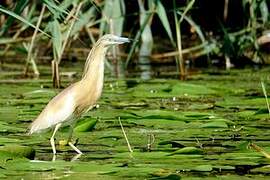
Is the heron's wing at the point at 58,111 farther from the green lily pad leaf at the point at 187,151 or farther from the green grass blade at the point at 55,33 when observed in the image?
the green grass blade at the point at 55,33

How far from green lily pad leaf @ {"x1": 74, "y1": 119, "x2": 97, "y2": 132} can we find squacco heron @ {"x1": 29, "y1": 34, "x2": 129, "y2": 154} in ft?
1.10

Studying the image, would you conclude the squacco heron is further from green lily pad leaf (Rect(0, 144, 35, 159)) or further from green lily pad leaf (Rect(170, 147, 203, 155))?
green lily pad leaf (Rect(170, 147, 203, 155))

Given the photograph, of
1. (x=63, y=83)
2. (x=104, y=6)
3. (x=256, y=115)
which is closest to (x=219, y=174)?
(x=256, y=115)

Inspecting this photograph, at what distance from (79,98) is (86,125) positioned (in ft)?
1.61

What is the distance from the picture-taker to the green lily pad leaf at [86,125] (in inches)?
206

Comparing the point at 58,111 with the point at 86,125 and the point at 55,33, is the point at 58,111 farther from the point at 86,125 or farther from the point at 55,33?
the point at 55,33

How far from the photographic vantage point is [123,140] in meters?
5.02

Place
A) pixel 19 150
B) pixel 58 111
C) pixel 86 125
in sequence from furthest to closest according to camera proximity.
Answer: pixel 86 125 → pixel 58 111 → pixel 19 150

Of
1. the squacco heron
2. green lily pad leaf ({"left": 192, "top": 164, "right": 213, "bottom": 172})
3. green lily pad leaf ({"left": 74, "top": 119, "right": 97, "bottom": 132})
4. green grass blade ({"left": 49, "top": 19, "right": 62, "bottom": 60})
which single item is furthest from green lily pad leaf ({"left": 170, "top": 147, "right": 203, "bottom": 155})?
green grass blade ({"left": 49, "top": 19, "right": 62, "bottom": 60})

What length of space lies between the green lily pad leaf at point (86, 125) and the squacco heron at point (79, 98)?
0.33m

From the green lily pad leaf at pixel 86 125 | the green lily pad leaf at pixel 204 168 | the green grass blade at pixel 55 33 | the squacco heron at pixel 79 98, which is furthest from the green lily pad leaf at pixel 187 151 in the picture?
the green grass blade at pixel 55 33

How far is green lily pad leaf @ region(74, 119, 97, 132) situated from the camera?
5.22 metres

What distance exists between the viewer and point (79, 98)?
4.79 meters

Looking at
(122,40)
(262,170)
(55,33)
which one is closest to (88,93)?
(122,40)
